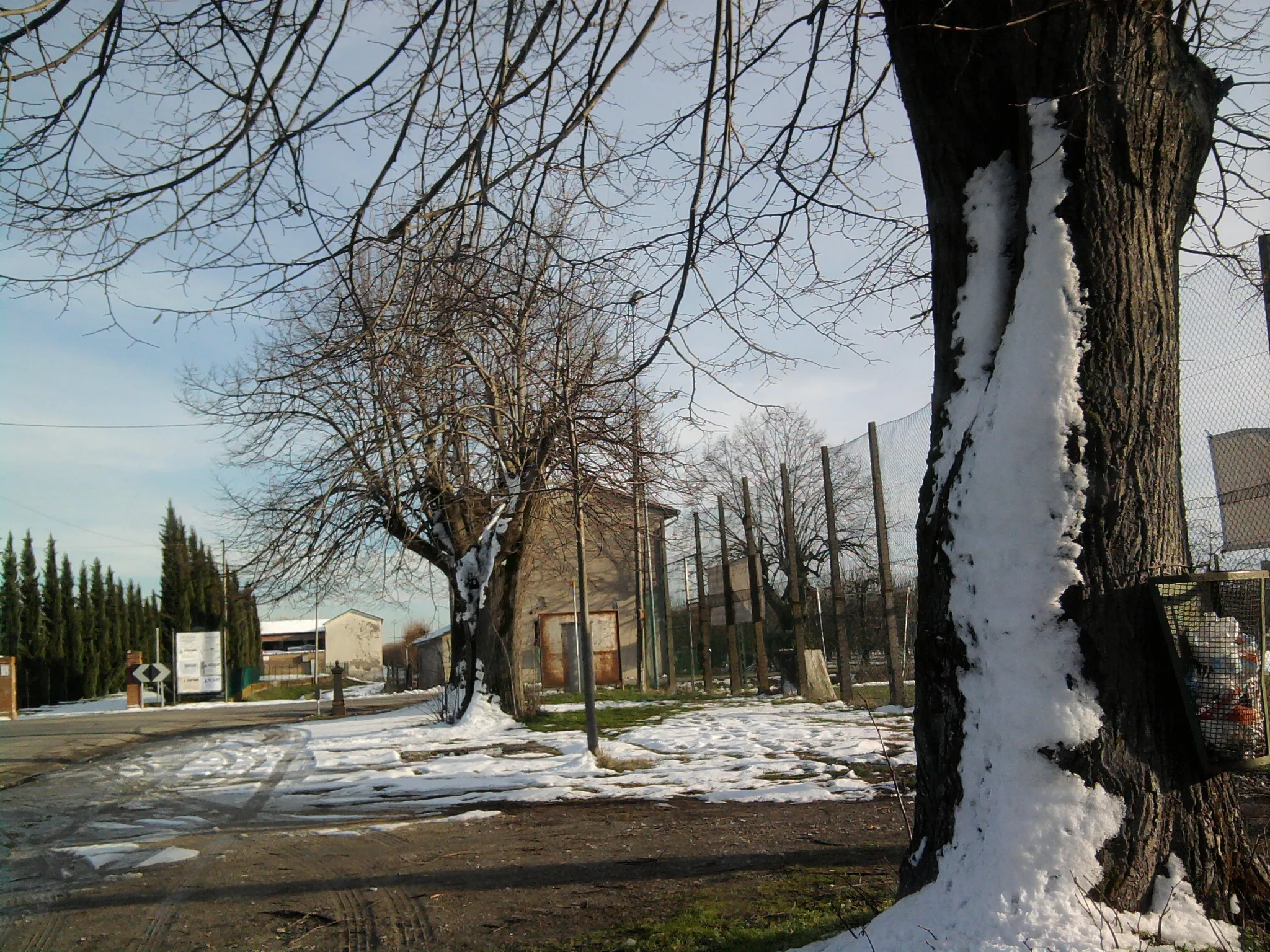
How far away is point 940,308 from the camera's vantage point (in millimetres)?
3797

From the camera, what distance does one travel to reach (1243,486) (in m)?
7.04

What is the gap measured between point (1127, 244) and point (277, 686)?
2266 inches

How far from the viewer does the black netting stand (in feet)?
9.93

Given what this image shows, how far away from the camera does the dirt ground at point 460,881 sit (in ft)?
15.1

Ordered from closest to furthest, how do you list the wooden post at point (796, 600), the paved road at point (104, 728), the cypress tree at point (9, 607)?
the paved road at point (104, 728)
the wooden post at point (796, 600)
the cypress tree at point (9, 607)

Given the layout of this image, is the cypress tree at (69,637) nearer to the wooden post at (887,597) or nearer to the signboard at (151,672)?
the signboard at (151,672)

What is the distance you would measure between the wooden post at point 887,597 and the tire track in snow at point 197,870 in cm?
770

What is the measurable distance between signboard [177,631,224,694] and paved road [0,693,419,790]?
3.37 feet

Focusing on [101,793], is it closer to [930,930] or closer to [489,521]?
[489,521]

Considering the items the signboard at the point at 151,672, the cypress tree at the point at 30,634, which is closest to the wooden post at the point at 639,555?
the signboard at the point at 151,672

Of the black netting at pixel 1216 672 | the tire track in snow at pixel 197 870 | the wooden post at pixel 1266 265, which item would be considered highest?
the wooden post at pixel 1266 265

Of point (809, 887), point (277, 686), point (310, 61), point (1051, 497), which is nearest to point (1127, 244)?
point (1051, 497)

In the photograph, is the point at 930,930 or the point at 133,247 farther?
the point at 133,247

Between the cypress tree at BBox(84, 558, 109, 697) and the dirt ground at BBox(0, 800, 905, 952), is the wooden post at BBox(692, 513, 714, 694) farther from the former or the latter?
the cypress tree at BBox(84, 558, 109, 697)
